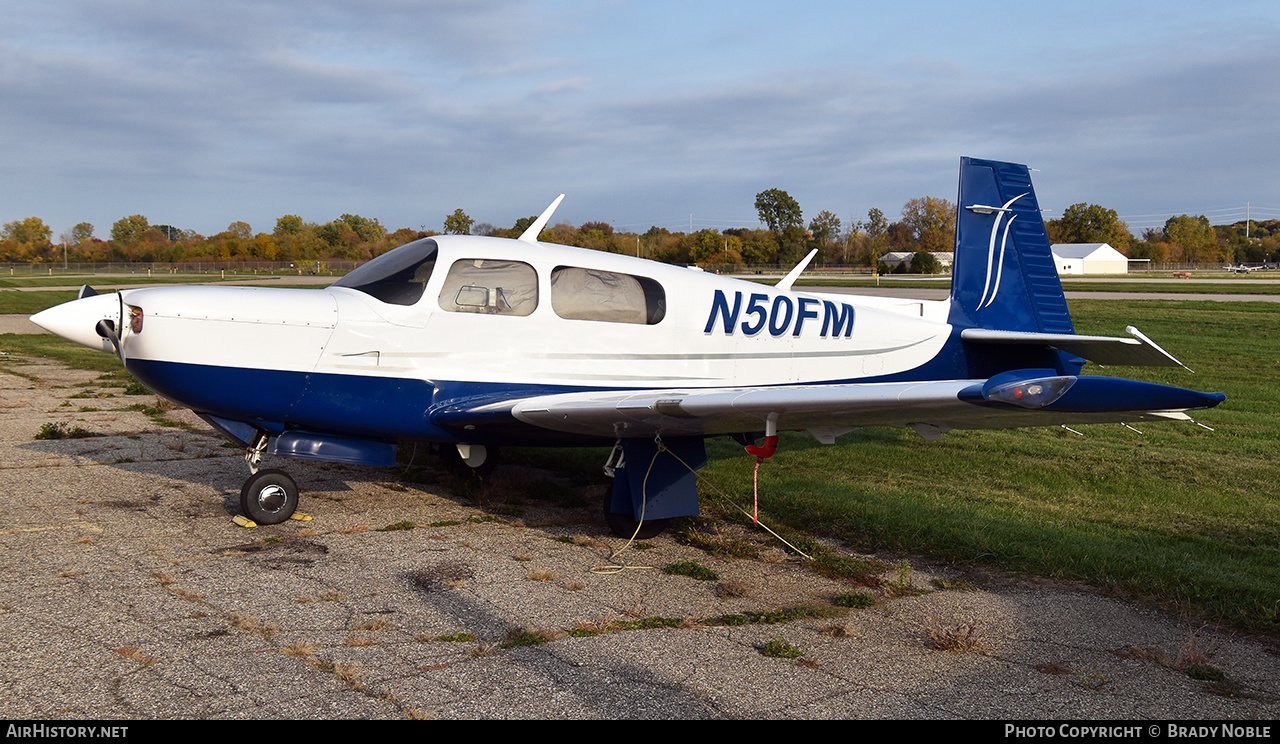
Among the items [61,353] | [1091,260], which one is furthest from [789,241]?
[61,353]

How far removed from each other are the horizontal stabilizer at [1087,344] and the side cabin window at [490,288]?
4.13 meters

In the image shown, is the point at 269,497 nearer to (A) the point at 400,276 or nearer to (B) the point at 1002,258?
(A) the point at 400,276

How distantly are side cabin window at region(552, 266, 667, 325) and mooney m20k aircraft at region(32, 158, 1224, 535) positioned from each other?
0.01 meters

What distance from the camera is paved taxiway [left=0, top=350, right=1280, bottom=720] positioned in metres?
3.44

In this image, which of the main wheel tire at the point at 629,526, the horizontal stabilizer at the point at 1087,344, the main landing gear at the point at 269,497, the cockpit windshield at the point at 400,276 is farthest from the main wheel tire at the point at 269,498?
the horizontal stabilizer at the point at 1087,344

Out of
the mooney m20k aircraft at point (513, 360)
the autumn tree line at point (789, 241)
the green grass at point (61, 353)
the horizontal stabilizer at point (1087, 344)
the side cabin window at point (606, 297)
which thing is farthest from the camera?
the autumn tree line at point (789, 241)

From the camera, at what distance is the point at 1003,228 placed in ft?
27.4

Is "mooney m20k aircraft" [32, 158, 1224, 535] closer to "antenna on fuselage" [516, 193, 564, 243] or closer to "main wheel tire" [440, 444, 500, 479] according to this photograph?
"antenna on fuselage" [516, 193, 564, 243]

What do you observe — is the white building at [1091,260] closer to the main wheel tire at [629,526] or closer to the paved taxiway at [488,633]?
the main wheel tire at [629,526]

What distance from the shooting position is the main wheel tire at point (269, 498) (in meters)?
5.97

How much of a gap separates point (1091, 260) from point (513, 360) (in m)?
105

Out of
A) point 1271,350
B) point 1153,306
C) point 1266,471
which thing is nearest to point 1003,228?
point 1266,471
